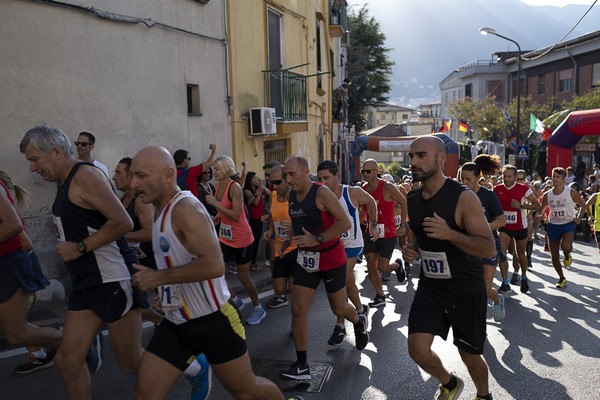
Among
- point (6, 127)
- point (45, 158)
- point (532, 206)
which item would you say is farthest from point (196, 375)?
point (532, 206)

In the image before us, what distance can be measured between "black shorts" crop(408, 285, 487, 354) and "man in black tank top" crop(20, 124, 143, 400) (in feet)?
6.40

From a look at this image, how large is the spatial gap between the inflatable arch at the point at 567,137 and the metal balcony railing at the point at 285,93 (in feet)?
29.2

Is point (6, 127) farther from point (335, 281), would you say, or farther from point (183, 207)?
point (183, 207)

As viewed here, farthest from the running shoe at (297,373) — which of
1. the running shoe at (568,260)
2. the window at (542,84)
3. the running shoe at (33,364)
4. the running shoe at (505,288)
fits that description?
the window at (542,84)

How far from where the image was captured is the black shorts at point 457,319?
4.05m

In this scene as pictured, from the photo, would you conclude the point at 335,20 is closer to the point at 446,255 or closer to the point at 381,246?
the point at 381,246

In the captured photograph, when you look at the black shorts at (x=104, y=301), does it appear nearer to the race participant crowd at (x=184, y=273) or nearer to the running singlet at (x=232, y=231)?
the race participant crowd at (x=184, y=273)

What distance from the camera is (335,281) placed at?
5277mm

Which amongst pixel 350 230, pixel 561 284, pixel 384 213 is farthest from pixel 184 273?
pixel 561 284

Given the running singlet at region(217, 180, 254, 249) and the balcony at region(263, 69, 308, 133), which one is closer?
the running singlet at region(217, 180, 254, 249)

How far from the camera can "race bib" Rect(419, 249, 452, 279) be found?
4.06 m

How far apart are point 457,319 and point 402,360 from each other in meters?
1.65

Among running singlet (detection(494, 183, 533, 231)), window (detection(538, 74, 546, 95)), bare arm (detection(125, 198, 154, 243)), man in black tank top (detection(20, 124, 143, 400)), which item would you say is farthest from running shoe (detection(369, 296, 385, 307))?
window (detection(538, 74, 546, 95))

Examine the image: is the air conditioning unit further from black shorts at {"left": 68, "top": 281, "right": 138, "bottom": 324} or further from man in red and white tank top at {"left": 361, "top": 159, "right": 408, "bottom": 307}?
black shorts at {"left": 68, "top": 281, "right": 138, "bottom": 324}
